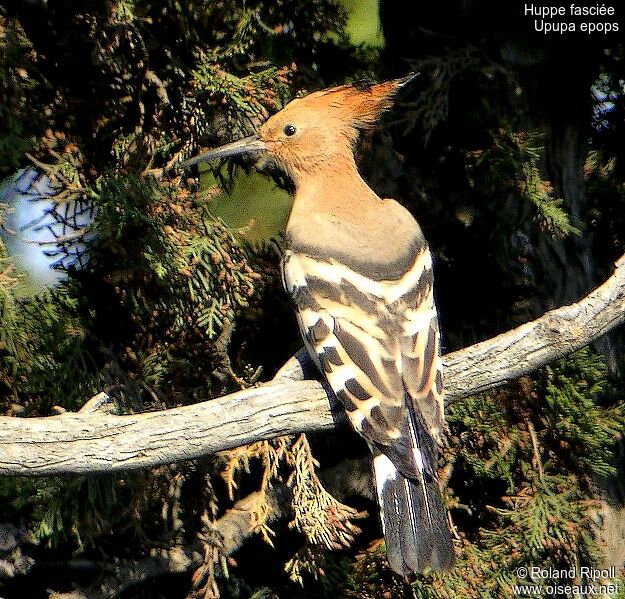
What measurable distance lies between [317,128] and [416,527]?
1.31 meters

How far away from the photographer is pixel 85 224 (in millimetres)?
2779

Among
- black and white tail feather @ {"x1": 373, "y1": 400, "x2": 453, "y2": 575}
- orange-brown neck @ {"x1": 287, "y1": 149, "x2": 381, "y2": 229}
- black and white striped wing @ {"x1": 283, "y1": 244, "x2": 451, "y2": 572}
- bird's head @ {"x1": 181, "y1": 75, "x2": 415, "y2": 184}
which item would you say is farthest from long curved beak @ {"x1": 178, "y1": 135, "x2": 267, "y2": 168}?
black and white tail feather @ {"x1": 373, "y1": 400, "x2": 453, "y2": 575}

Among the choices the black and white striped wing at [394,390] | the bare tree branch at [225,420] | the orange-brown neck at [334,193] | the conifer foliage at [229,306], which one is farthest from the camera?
the orange-brown neck at [334,193]

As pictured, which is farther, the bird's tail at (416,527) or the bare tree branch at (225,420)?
the bird's tail at (416,527)

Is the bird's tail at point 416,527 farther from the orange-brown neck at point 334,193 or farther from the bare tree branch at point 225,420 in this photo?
the orange-brown neck at point 334,193

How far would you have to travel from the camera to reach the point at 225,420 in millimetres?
2031

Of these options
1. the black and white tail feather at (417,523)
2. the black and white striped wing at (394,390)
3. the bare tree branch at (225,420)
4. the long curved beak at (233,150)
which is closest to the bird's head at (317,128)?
the long curved beak at (233,150)

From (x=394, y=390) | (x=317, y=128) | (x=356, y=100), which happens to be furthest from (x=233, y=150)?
(x=394, y=390)

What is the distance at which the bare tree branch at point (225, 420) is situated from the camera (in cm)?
199

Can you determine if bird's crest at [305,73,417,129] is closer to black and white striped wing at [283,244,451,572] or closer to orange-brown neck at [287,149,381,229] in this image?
orange-brown neck at [287,149,381,229]

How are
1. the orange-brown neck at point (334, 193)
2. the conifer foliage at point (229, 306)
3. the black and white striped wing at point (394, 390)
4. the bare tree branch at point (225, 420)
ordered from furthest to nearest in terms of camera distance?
the orange-brown neck at point (334, 193) → the conifer foliage at point (229, 306) → the black and white striped wing at point (394, 390) → the bare tree branch at point (225, 420)

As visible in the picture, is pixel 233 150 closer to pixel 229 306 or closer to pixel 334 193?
pixel 334 193

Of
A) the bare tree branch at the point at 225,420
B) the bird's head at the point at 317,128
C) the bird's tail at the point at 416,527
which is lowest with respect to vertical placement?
the bird's tail at the point at 416,527

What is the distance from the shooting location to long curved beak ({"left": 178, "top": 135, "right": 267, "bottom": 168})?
273 centimetres
